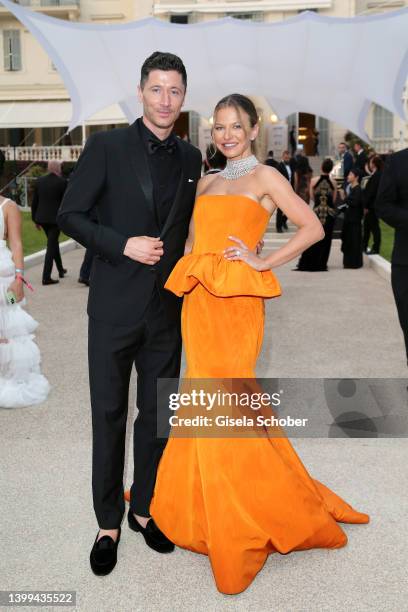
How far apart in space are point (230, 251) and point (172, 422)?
→ 33.8 inches

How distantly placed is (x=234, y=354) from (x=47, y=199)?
1008cm

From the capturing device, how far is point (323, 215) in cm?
1430

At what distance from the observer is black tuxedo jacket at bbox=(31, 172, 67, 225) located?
12781 millimetres

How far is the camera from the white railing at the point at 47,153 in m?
35.7

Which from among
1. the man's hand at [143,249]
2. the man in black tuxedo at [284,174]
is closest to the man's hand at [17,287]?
the man's hand at [143,249]

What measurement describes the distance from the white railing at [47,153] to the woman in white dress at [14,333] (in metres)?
30.1

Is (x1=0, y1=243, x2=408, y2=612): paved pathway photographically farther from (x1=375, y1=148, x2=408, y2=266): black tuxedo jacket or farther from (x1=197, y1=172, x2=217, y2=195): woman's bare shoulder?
(x1=197, y1=172, x2=217, y2=195): woman's bare shoulder

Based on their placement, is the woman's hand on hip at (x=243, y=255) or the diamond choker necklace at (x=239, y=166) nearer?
the woman's hand on hip at (x=243, y=255)

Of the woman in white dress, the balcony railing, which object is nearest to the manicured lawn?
the woman in white dress

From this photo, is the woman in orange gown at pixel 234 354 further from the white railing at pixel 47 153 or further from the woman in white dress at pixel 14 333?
the white railing at pixel 47 153

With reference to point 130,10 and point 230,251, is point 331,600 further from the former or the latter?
point 130,10

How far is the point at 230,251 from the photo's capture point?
3244 millimetres

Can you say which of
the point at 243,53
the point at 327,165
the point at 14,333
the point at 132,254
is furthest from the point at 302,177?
the point at 132,254

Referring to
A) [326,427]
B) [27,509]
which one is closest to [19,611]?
[27,509]
